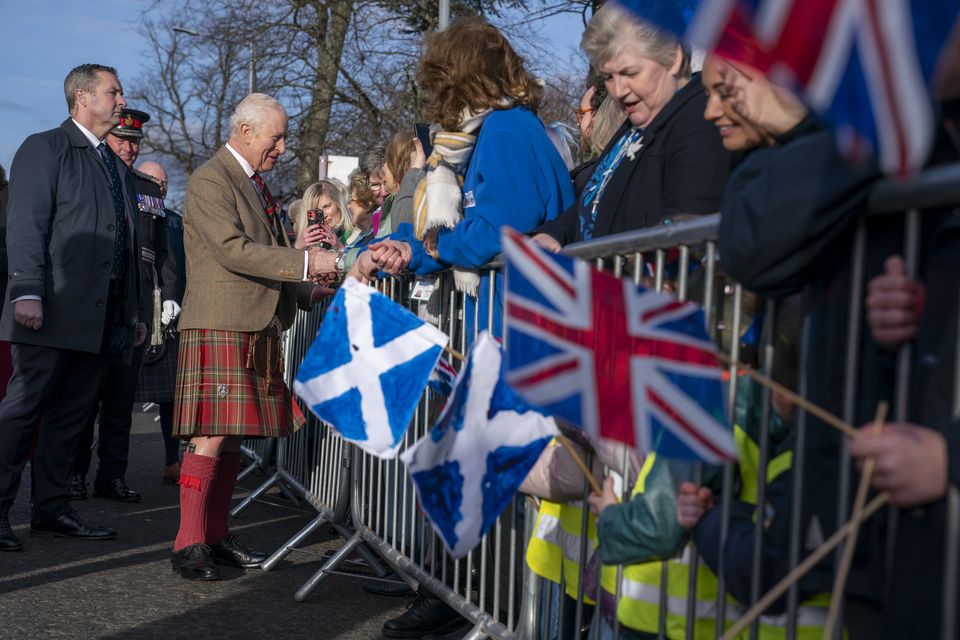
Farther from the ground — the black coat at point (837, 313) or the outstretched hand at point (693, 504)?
the black coat at point (837, 313)

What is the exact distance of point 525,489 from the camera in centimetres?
312

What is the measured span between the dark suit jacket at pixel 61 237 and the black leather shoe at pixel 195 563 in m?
1.30

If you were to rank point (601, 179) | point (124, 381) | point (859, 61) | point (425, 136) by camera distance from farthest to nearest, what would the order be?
1. point (124, 381)
2. point (425, 136)
3. point (601, 179)
4. point (859, 61)

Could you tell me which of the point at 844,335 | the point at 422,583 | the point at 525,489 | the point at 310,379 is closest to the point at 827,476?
the point at 844,335

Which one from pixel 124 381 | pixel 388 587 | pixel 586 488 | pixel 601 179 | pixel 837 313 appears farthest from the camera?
pixel 124 381

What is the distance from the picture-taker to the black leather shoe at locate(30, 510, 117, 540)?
607 centimetres

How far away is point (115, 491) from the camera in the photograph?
295 inches

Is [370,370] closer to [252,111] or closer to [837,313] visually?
[837,313]

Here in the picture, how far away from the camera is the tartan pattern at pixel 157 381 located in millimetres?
8484

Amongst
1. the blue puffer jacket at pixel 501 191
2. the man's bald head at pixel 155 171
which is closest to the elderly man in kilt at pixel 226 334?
the blue puffer jacket at pixel 501 191

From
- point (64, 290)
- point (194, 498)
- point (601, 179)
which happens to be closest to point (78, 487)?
point (64, 290)

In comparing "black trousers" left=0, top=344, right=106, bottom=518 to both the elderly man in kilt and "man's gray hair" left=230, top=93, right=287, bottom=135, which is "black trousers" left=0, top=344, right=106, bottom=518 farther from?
"man's gray hair" left=230, top=93, right=287, bottom=135

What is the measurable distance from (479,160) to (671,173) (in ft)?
3.66

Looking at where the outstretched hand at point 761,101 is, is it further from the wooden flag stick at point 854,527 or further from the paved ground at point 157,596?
the paved ground at point 157,596
